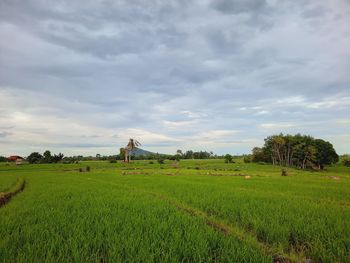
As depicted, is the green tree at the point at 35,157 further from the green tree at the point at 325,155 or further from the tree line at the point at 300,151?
the green tree at the point at 325,155

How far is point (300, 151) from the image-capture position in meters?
56.7

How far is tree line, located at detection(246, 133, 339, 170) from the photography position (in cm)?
5275

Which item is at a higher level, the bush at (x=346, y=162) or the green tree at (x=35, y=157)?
the green tree at (x=35, y=157)

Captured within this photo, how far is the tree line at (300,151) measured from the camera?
52.8m

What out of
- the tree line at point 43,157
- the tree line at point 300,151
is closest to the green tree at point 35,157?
the tree line at point 43,157

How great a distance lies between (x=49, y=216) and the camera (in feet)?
18.7

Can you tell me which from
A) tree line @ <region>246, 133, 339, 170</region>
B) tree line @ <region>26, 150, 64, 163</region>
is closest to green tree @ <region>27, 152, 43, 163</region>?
tree line @ <region>26, 150, 64, 163</region>

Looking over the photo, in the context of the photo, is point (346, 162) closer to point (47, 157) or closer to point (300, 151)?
point (300, 151)

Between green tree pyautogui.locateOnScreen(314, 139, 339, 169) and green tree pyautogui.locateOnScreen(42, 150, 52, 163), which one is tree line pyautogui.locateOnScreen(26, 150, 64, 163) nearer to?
green tree pyautogui.locateOnScreen(42, 150, 52, 163)

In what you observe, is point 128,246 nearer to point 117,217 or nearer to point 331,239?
point 117,217

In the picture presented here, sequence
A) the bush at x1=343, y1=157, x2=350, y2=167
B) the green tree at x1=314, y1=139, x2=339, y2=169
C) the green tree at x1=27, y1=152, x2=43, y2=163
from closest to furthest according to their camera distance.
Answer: the green tree at x1=314, y1=139, x2=339, y2=169 → the bush at x1=343, y1=157, x2=350, y2=167 → the green tree at x1=27, y1=152, x2=43, y2=163

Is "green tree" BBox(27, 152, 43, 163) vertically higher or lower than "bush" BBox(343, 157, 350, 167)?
higher

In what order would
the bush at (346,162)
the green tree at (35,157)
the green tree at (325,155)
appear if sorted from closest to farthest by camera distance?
the green tree at (325,155)
the bush at (346,162)
the green tree at (35,157)

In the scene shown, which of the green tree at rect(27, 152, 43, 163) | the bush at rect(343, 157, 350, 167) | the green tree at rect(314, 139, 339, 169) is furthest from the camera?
the green tree at rect(27, 152, 43, 163)
